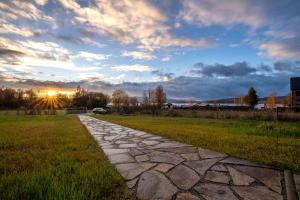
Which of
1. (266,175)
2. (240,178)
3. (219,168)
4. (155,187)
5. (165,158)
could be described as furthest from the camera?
(165,158)

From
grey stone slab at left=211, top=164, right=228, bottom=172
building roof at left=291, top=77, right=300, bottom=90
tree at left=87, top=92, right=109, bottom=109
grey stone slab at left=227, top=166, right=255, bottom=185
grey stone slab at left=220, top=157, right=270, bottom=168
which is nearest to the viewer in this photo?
grey stone slab at left=227, top=166, right=255, bottom=185

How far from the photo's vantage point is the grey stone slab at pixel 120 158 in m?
3.90

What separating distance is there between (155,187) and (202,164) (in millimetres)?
1184

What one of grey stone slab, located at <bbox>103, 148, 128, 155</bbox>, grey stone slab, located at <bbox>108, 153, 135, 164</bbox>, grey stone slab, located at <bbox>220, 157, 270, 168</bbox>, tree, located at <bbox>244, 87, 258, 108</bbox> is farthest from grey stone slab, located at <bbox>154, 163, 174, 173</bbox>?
tree, located at <bbox>244, 87, 258, 108</bbox>

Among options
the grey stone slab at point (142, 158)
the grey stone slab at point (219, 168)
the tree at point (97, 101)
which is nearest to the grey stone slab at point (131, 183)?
the grey stone slab at point (142, 158)

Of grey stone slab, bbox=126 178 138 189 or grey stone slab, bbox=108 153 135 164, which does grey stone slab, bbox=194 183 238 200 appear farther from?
grey stone slab, bbox=108 153 135 164

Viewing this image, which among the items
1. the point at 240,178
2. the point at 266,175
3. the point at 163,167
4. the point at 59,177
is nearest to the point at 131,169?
the point at 163,167

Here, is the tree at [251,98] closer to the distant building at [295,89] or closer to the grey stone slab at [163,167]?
the distant building at [295,89]

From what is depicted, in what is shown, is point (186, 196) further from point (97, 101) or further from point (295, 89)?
point (97, 101)

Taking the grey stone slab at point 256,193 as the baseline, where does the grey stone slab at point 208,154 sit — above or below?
above

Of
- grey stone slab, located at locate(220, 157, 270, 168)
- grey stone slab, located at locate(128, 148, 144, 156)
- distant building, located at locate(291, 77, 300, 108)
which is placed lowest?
grey stone slab, located at locate(128, 148, 144, 156)

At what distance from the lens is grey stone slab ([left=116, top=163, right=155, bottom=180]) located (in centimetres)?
317

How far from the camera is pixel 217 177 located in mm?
3021

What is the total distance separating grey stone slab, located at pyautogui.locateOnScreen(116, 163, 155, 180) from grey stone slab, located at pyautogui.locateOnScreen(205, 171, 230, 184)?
3.07 feet
